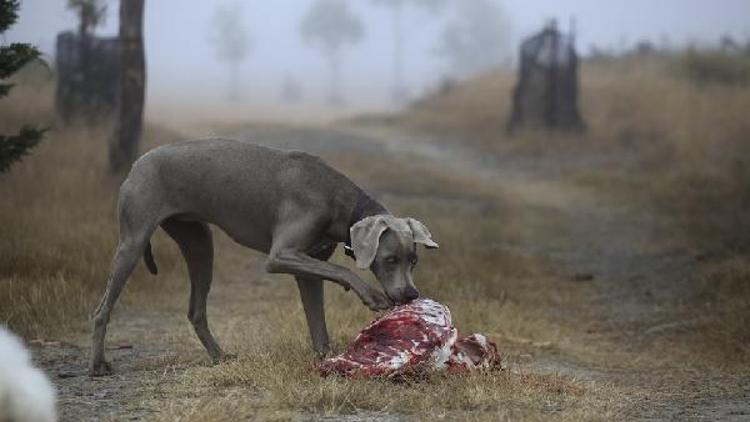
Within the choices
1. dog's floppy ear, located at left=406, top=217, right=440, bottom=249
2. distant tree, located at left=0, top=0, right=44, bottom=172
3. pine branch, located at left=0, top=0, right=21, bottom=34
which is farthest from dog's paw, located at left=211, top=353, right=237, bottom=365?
pine branch, located at left=0, top=0, right=21, bottom=34

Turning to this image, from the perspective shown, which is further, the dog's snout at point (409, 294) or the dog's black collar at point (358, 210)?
the dog's black collar at point (358, 210)

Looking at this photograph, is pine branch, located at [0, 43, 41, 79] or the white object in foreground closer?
the white object in foreground

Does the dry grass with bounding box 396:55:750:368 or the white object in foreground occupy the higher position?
the white object in foreground

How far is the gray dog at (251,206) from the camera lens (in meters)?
6.54

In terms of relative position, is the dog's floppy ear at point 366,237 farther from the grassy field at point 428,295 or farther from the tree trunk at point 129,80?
the tree trunk at point 129,80

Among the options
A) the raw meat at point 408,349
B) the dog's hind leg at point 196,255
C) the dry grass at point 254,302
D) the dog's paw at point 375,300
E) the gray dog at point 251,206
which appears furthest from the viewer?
the dog's hind leg at point 196,255

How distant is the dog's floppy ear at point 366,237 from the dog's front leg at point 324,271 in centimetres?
12

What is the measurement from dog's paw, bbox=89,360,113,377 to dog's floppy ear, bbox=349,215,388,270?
177cm

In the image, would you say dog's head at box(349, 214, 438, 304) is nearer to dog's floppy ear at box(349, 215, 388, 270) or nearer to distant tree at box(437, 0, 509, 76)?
dog's floppy ear at box(349, 215, 388, 270)

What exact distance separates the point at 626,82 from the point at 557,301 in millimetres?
19286

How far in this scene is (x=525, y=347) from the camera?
8156mm

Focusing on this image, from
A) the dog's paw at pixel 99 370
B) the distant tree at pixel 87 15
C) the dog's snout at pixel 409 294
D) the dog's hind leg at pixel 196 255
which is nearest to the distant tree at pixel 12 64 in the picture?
the dog's hind leg at pixel 196 255

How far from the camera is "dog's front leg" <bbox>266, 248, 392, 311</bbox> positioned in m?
6.14

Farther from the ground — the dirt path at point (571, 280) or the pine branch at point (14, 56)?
the pine branch at point (14, 56)
